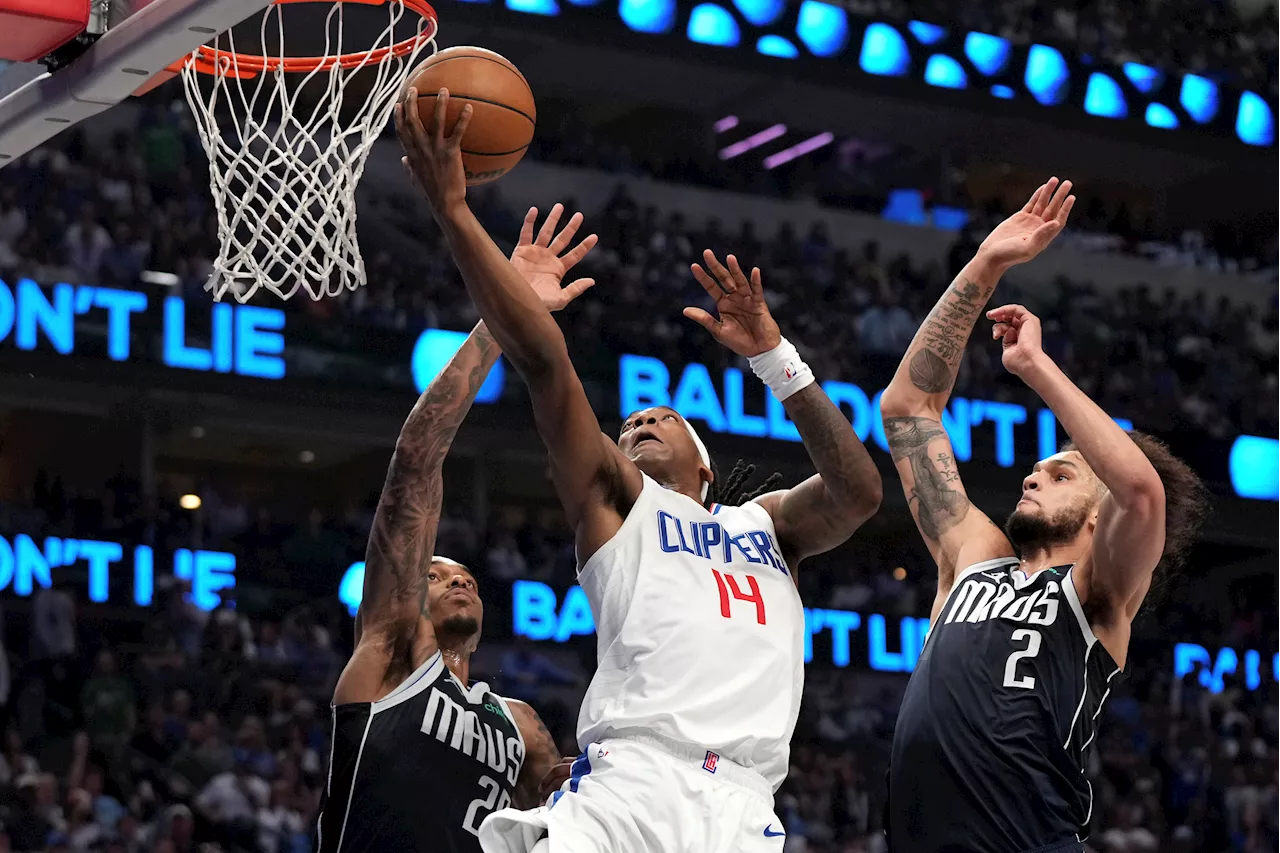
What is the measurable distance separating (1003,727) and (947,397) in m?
0.98

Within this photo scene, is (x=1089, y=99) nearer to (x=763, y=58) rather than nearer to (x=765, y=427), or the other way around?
(x=763, y=58)

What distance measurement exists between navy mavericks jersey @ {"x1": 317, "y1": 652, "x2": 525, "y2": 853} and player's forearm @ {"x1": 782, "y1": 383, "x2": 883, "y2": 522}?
1.15m

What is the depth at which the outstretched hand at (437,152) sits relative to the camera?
356 cm

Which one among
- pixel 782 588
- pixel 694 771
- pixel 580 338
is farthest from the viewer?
pixel 580 338

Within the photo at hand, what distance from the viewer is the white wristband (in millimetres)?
4523

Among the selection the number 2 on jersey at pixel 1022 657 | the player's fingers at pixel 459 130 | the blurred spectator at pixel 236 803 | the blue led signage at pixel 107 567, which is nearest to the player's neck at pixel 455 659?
the number 2 on jersey at pixel 1022 657

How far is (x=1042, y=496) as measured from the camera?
4.41 meters

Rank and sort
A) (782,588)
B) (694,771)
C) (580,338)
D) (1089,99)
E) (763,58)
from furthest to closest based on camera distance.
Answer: (1089,99) → (763,58) → (580,338) → (782,588) → (694,771)

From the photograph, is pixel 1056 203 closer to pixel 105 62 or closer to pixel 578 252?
pixel 578 252

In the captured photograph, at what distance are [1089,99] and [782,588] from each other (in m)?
15.7

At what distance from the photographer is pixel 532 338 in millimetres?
3766

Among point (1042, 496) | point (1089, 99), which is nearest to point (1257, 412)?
point (1089, 99)

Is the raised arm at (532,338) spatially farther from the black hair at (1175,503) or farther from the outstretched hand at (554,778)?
the black hair at (1175,503)

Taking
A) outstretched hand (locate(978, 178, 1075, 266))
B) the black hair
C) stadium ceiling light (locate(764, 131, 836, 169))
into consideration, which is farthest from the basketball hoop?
stadium ceiling light (locate(764, 131, 836, 169))
